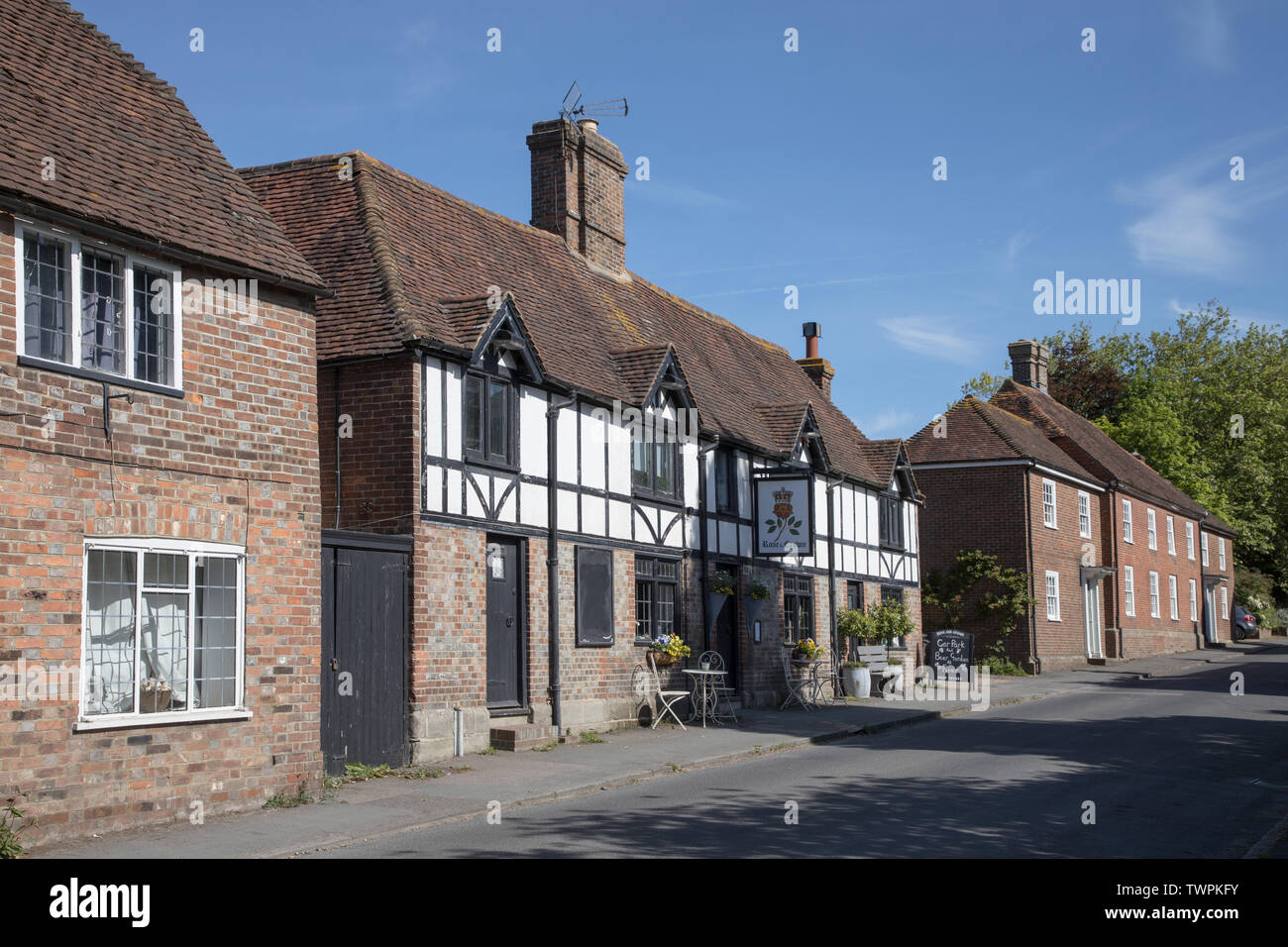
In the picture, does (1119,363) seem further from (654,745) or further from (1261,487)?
(654,745)

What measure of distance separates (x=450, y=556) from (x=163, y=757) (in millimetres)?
5595

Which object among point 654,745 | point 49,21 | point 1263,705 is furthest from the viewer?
point 1263,705

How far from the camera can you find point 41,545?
10672 mm

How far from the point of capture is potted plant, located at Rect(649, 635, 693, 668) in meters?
21.1

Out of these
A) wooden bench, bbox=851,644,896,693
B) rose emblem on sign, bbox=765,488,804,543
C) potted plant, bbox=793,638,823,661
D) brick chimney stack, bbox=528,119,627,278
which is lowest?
wooden bench, bbox=851,644,896,693

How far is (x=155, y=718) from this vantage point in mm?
11539

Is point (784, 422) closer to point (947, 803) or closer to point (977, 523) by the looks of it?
point (977, 523)

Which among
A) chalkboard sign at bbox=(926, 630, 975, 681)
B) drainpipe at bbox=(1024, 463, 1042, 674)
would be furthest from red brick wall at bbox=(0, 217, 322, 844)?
drainpipe at bbox=(1024, 463, 1042, 674)

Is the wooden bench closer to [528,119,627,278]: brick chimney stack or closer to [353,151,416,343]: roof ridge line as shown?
[528,119,627,278]: brick chimney stack

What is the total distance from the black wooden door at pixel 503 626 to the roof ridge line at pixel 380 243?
337 cm

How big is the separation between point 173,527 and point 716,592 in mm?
13050

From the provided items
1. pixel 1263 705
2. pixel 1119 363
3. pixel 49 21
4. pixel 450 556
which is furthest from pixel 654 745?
pixel 1119 363

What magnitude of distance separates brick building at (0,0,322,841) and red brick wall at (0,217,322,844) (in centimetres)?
2

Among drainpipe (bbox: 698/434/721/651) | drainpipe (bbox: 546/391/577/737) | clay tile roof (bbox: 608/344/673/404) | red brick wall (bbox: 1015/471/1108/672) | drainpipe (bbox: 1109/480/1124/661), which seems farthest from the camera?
drainpipe (bbox: 1109/480/1124/661)
